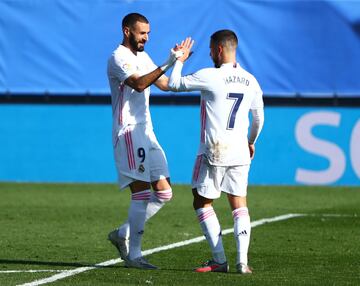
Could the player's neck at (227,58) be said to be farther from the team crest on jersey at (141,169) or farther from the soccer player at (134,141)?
the team crest on jersey at (141,169)

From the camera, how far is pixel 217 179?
9102mm

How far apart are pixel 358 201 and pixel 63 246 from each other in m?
7.38

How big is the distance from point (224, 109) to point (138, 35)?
3.54 feet

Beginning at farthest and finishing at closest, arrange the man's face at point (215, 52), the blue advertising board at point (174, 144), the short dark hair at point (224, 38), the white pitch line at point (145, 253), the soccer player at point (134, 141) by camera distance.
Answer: the blue advertising board at point (174, 144)
the soccer player at point (134, 141)
the man's face at point (215, 52)
the short dark hair at point (224, 38)
the white pitch line at point (145, 253)

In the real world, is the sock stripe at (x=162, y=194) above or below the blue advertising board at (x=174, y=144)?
below

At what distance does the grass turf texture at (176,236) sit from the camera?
8.81 meters

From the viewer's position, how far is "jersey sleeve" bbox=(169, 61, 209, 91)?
896 cm

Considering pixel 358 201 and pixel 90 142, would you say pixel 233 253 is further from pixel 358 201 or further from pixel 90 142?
pixel 90 142

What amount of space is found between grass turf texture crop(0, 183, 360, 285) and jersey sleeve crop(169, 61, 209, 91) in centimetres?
145

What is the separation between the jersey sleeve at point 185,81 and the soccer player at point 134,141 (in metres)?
0.45

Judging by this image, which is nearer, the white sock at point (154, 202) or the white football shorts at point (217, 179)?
the white football shorts at point (217, 179)

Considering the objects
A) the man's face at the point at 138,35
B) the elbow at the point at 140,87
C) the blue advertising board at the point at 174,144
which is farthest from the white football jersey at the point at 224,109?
the blue advertising board at the point at 174,144

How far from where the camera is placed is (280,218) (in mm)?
14766

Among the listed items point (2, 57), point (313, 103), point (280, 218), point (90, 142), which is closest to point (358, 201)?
point (280, 218)
